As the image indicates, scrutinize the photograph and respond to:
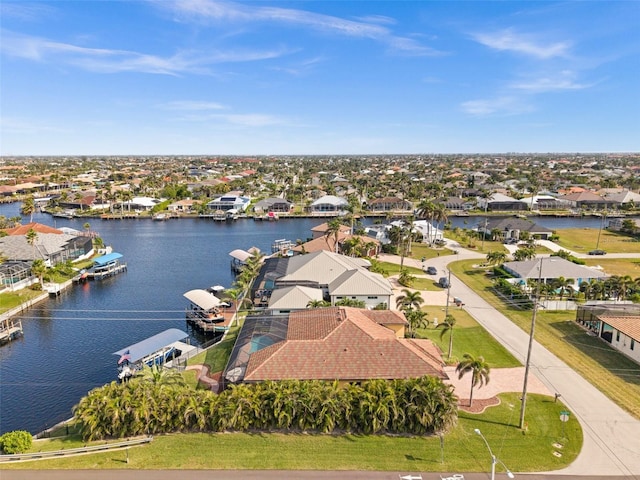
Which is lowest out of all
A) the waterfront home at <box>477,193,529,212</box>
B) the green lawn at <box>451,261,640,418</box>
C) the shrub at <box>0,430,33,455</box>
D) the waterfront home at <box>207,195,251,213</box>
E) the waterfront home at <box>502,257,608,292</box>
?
the shrub at <box>0,430,33,455</box>

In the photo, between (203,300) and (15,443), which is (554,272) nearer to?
(203,300)

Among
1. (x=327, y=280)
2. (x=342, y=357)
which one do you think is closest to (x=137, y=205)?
(x=327, y=280)

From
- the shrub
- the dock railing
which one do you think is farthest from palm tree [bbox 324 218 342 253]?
the shrub

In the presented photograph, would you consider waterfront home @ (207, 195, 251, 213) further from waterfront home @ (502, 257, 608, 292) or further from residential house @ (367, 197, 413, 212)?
waterfront home @ (502, 257, 608, 292)

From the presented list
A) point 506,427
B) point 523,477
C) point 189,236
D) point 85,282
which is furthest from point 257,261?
point 189,236

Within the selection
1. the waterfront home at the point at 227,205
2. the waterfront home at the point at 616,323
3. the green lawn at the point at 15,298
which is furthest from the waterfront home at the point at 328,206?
the waterfront home at the point at 616,323

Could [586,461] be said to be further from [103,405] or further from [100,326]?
[100,326]

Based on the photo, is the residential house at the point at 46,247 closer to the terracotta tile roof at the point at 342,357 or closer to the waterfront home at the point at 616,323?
the terracotta tile roof at the point at 342,357
